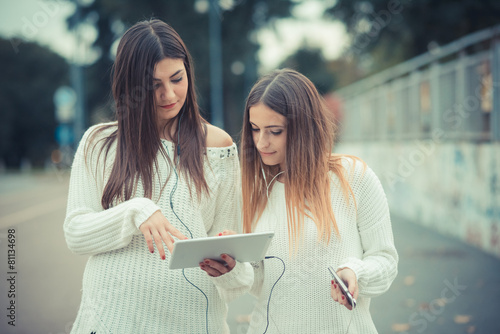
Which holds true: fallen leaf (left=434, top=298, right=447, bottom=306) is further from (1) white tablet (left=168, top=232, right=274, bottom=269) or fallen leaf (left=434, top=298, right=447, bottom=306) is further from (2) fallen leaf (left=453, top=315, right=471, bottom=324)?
(1) white tablet (left=168, top=232, right=274, bottom=269)

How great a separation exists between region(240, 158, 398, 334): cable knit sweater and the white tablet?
0.33 m

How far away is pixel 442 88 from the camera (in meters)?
10.5

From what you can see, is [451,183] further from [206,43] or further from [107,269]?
[206,43]

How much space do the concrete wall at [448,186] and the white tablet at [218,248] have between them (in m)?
6.25

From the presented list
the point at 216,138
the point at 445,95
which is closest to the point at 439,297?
the point at 216,138

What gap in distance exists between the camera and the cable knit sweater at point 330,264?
2541 mm

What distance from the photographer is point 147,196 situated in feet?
8.11

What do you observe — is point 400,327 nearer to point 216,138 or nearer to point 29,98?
point 216,138

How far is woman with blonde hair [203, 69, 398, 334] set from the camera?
8.36ft

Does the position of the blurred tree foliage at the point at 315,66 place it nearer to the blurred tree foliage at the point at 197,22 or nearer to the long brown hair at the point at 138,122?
the blurred tree foliage at the point at 197,22

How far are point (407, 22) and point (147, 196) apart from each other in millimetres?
15924

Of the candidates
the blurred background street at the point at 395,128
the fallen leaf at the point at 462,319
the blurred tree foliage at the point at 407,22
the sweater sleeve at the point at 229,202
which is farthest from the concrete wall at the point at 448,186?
the sweater sleeve at the point at 229,202

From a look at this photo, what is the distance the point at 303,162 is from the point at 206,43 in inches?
897

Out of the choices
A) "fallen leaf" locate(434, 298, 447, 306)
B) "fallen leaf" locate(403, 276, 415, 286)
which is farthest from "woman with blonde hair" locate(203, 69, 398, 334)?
"fallen leaf" locate(403, 276, 415, 286)
